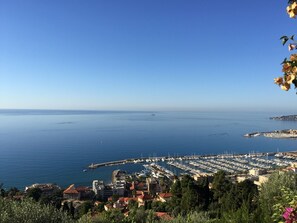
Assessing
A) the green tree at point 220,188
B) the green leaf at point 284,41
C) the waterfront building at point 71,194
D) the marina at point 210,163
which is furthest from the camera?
A: the marina at point 210,163

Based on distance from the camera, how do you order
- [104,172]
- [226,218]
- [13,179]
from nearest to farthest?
[226,218] → [13,179] → [104,172]

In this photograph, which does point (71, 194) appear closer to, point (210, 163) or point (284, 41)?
point (210, 163)

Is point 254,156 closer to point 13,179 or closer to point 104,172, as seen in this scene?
point 104,172

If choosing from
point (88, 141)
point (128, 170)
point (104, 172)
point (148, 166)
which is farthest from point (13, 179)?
point (88, 141)

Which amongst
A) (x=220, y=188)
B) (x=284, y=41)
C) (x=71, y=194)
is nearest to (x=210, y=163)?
(x=71, y=194)

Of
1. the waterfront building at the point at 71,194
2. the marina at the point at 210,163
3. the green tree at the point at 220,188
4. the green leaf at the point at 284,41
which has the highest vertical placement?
the green leaf at the point at 284,41

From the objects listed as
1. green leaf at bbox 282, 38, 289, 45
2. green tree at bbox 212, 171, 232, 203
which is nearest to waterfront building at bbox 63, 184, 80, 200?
green tree at bbox 212, 171, 232, 203

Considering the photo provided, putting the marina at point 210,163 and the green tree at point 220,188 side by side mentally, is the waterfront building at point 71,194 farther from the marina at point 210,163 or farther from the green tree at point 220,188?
the green tree at point 220,188

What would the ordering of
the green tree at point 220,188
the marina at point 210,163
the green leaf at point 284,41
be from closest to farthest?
the green leaf at point 284,41 → the green tree at point 220,188 → the marina at point 210,163

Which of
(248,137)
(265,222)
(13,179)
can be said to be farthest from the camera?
(248,137)

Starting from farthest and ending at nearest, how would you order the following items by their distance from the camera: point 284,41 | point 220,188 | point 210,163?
point 210,163 < point 220,188 < point 284,41

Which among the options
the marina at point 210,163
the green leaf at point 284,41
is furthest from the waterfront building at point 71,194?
the green leaf at point 284,41
